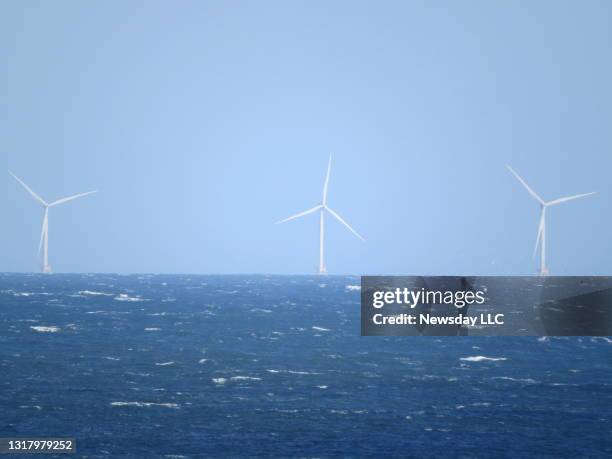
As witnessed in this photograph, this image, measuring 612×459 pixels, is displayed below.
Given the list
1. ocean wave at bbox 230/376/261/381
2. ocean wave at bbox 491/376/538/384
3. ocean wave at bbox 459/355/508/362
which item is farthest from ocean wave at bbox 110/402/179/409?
ocean wave at bbox 459/355/508/362

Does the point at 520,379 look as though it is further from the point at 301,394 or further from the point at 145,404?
the point at 145,404

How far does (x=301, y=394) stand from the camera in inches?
3981

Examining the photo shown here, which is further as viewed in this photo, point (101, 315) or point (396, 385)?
point (101, 315)

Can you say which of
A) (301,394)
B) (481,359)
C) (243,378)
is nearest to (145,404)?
(301,394)

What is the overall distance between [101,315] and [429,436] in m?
126

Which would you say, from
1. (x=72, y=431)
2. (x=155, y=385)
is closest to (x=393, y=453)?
(x=72, y=431)

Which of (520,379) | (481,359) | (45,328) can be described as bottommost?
(520,379)

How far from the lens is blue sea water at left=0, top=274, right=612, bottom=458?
79625 mm

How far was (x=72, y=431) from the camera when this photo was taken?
265ft

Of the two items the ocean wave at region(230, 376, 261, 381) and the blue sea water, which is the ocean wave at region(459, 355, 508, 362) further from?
the ocean wave at region(230, 376, 261, 381)

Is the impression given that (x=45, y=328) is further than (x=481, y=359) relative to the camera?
Yes

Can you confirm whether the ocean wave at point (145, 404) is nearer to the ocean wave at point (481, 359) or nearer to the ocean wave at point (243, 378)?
the ocean wave at point (243, 378)

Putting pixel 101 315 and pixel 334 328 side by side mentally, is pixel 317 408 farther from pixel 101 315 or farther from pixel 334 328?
pixel 101 315

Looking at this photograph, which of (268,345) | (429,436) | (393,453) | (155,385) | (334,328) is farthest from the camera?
(334,328)
